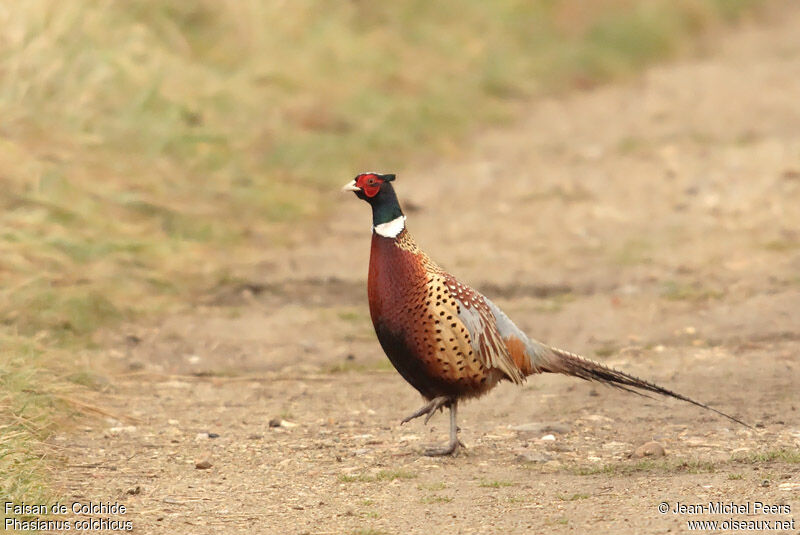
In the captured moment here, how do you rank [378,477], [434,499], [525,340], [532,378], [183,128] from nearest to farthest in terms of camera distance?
[434,499] < [378,477] < [525,340] < [532,378] < [183,128]

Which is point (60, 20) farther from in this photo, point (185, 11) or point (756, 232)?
point (756, 232)

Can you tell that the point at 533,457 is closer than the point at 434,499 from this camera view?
No

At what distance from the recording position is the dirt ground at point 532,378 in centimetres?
397

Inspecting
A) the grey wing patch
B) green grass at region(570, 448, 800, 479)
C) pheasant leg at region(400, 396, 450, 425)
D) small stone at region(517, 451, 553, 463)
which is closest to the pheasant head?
the grey wing patch

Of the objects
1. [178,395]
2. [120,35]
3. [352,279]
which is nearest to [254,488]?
[178,395]

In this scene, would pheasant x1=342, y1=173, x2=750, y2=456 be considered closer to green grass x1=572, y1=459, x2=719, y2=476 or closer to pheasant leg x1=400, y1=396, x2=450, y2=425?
pheasant leg x1=400, y1=396, x2=450, y2=425

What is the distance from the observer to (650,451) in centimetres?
437

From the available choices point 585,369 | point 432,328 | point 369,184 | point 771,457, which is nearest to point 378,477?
point 432,328

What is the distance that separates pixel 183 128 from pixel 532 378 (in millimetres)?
3388

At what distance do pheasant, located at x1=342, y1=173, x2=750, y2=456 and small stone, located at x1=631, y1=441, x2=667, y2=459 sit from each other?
0.22m

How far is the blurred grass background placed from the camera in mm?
5922

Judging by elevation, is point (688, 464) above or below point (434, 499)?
above

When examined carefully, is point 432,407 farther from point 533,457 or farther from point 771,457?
point 771,457

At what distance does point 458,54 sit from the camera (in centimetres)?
1151
